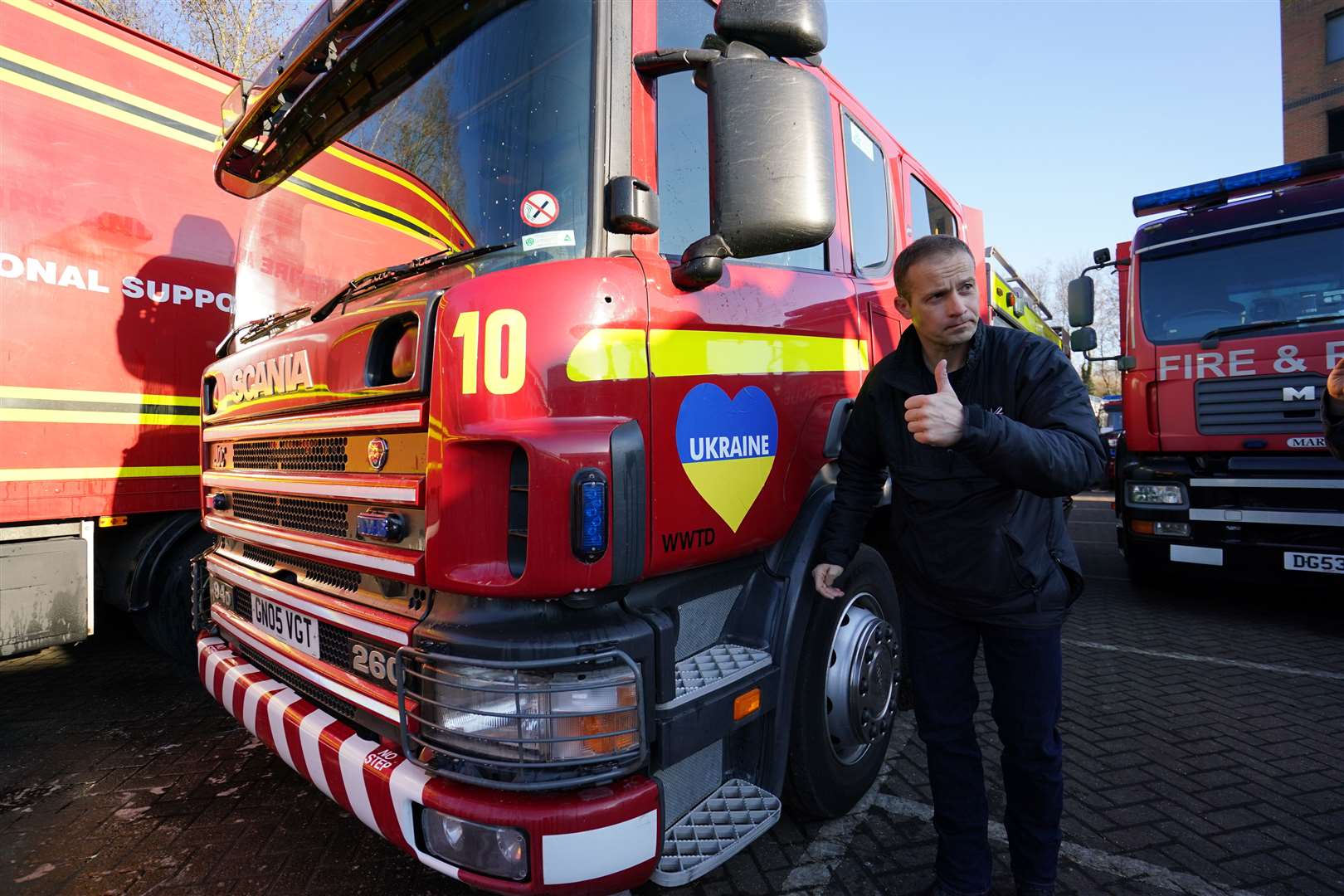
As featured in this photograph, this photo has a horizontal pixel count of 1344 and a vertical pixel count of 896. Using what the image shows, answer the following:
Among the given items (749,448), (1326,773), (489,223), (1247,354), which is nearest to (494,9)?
(489,223)

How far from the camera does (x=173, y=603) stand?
12.2ft

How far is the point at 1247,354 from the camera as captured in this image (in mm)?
5000

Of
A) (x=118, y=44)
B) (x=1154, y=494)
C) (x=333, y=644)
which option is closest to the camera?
(x=333, y=644)

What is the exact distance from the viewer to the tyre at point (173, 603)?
368 cm

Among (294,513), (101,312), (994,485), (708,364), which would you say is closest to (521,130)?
(708,364)

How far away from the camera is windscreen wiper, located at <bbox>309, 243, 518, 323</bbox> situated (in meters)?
1.91

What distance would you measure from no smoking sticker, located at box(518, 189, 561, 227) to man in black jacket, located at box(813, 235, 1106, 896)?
3.16 feet

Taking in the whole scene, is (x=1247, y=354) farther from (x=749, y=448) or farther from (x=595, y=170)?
(x=595, y=170)

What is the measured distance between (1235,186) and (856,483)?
528 centimetres

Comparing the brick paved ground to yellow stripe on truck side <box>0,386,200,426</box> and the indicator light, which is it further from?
yellow stripe on truck side <box>0,386,200,426</box>

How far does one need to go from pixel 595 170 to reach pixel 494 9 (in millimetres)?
613

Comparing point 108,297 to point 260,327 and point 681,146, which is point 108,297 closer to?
point 260,327

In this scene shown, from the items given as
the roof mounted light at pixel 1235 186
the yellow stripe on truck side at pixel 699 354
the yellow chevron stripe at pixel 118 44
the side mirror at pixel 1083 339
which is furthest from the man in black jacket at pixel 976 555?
the side mirror at pixel 1083 339

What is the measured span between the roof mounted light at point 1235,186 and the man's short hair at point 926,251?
200 inches
